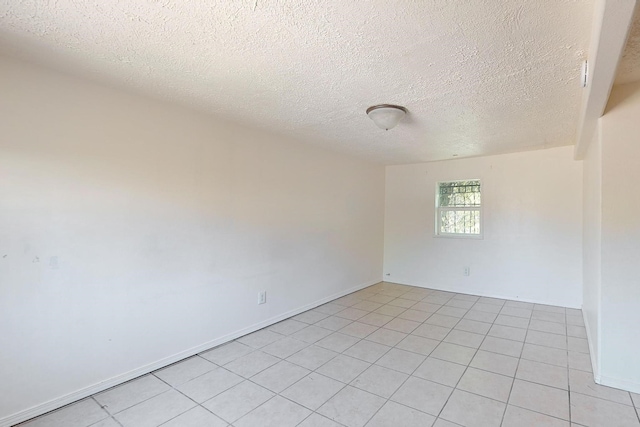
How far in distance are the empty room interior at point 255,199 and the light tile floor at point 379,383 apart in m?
0.02

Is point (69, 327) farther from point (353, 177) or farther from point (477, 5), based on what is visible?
point (353, 177)

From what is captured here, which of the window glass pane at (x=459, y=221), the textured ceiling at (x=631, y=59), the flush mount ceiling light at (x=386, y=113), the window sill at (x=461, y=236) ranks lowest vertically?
the window sill at (x=461, y=236)

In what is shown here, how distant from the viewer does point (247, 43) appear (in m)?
1.59

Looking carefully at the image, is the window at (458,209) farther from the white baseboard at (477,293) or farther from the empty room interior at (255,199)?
the empty room interior at (255,199)

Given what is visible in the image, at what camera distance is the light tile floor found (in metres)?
1.81

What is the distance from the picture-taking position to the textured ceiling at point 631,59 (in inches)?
59.1

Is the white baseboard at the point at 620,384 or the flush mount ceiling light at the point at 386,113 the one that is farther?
the flush mount ceiling light at the point at 386,113

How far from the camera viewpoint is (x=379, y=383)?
2188mm

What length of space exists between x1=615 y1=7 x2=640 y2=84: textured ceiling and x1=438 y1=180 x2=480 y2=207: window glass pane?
8.58 feet

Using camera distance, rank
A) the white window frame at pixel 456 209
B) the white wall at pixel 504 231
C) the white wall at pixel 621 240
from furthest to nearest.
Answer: the white window frame at pixel 456 209 → the white wall at pixel 504 231 → the white wall at pixel 621 240

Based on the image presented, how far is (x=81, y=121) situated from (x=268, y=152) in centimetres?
163

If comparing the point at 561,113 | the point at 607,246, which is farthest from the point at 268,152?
the point at 607,246

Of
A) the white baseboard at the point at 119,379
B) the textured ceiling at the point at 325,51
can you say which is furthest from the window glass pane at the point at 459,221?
the white baseboard at the point at 119,379

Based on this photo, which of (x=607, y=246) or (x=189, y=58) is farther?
(x=607, y=246)
